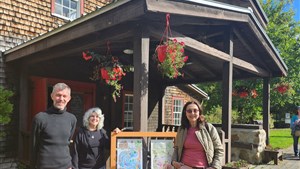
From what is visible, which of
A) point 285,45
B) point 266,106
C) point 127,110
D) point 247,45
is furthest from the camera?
point 285,45

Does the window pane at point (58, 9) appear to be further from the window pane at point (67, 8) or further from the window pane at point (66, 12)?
the window pane at point (66, 12)

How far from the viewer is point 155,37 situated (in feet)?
14.1

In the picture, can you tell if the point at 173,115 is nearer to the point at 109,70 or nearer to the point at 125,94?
the point at 125,94

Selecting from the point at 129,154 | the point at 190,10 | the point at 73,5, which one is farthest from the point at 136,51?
the point at 73,5

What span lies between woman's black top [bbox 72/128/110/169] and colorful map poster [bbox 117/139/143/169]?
30cm

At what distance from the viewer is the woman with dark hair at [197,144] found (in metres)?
3.32

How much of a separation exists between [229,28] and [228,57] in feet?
2.00

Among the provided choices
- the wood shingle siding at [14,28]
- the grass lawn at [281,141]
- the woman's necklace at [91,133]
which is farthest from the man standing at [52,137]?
the grass lawn at [281,141]

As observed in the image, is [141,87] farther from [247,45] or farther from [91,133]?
[247,45]

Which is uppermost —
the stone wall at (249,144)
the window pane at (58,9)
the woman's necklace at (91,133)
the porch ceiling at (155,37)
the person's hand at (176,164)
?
the window pane at (58,9)

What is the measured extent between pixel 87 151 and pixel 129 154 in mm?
622

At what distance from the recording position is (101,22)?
428 cm

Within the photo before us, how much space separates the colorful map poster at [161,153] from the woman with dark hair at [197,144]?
47cm

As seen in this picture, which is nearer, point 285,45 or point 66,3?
point 66,3
